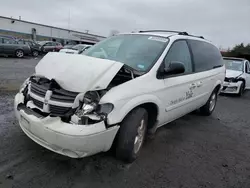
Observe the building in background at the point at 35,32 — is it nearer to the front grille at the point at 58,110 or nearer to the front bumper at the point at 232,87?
the front bumper at the point at 232,87

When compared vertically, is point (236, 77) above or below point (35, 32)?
below

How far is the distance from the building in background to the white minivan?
33275 millimetres

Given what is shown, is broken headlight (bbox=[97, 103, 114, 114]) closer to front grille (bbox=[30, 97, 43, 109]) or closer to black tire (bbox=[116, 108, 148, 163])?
black tire (bbox=[116, 108, 148, 163])

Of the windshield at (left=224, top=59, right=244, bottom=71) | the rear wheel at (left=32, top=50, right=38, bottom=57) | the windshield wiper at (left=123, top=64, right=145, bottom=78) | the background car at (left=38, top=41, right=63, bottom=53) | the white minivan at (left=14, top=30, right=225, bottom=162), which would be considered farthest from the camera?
the background car at (left=38, top=41, right=63, bottom=53)

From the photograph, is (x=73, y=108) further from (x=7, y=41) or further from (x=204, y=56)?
(x=7, y=41)

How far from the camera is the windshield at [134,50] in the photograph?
10.9ft

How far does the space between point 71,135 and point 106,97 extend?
22.3 inches

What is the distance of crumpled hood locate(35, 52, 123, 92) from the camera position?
8.33ft

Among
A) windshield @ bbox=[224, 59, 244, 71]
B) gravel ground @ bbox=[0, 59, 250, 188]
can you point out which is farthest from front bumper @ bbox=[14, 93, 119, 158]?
windshield @ bbox=[224, 59, 244, 71]

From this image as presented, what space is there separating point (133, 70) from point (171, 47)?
0.95 m

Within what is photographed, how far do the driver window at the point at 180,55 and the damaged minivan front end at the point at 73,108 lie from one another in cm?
103

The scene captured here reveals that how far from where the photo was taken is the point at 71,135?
2.33m

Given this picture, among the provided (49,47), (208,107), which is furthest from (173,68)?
(49,47)

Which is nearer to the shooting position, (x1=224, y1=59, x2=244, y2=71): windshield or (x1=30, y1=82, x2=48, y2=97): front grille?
(x1=30, y1=82, x2=48, y2=97): front grille
